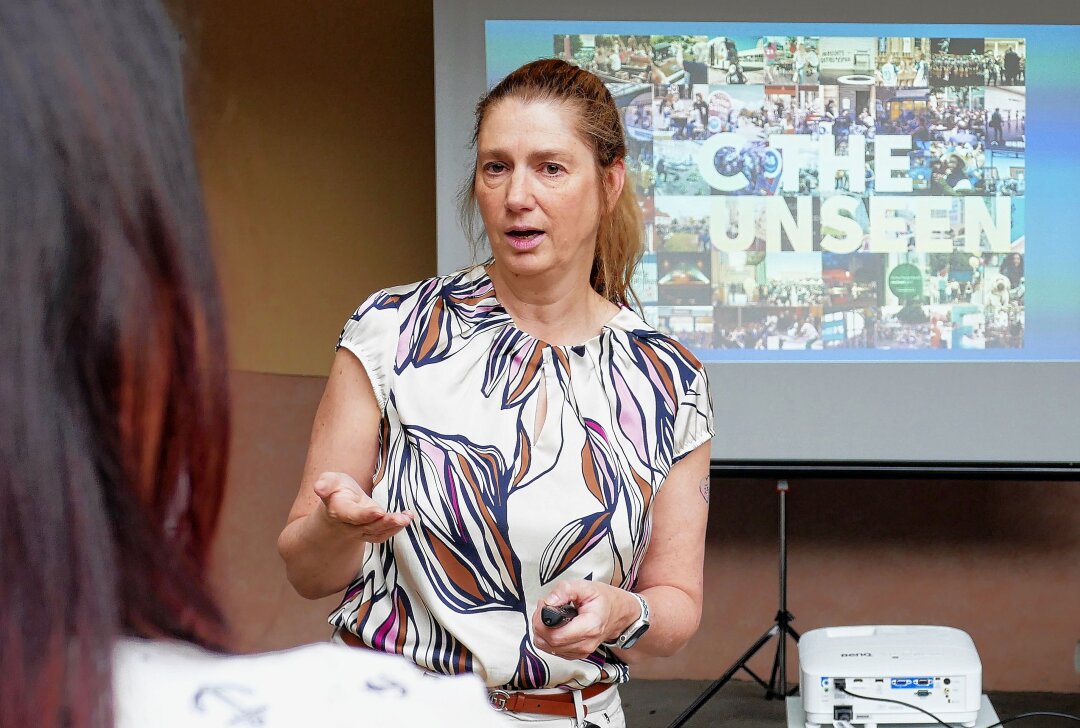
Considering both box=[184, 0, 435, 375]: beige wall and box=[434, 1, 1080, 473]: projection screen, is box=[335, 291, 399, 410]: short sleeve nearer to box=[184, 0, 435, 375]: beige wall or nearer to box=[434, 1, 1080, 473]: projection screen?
box=[434, 1, 1080, 473]: projection screen

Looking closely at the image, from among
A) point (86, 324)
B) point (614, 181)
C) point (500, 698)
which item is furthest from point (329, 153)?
point (86, 324)

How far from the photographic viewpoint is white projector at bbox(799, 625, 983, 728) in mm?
2236

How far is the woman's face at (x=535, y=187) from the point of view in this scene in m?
1.47

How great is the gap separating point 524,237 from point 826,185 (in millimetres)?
1638

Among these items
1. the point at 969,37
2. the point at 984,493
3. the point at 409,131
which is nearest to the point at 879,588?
the point at 984,493

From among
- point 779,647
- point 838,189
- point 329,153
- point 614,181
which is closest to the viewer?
point 614,181

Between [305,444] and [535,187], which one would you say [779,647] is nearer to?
[305,444]

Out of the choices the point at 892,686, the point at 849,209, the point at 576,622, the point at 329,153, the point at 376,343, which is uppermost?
the point at 329,153

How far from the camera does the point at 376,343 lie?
1.39m

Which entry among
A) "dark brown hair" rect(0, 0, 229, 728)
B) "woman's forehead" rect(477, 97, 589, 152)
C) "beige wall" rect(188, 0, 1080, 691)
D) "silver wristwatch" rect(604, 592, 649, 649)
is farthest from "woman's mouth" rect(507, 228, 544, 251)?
"beige wall" rect(188, 0, 1080, 691)

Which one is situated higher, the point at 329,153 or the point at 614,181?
the point at 329,153

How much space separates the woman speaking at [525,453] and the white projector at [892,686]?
37.7 inches

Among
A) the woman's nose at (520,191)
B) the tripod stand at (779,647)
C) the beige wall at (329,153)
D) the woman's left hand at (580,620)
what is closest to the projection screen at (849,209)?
the tripod stand at (779,647)

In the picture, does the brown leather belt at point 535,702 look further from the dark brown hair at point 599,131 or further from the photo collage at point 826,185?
the photo collage at point 826,185
